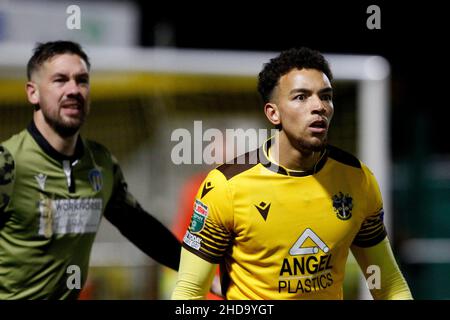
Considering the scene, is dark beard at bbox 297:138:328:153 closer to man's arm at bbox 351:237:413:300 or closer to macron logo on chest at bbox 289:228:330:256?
macron logo on chest at bbox 289:228:330:256

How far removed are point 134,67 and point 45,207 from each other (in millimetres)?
3647

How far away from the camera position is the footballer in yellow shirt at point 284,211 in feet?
9.73

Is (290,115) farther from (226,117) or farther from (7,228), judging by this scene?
(226,117)

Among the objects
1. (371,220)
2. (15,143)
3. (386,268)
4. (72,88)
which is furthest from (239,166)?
(15,143)

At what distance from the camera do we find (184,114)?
25.3 feet

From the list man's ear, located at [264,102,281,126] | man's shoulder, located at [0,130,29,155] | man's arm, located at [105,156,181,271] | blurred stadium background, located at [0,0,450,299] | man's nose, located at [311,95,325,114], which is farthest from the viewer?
blurred stadium background, located at [0,0,450,299]

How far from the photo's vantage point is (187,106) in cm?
764

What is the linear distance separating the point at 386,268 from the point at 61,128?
1.57m

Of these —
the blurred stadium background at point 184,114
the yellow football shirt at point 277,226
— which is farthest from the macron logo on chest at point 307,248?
the blurred stadium background at point 184,114

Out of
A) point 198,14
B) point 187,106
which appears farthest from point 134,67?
point 198,14

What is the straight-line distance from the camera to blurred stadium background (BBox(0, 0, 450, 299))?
22.1 feet

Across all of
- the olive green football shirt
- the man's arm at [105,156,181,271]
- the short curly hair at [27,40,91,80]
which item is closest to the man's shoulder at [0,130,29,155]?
the olive green football shirt

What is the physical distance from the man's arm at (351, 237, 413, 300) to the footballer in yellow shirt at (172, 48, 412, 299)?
0.43 ft

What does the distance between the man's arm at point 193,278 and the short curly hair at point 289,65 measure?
0.69m
